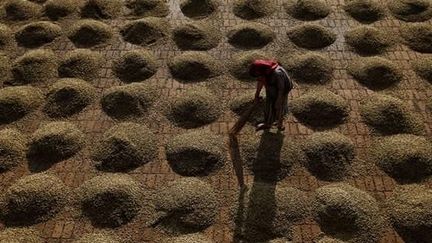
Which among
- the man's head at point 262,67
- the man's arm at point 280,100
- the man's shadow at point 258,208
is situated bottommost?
the man's shadow at point 258,208

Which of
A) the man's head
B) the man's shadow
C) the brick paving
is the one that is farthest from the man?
the man's shadow

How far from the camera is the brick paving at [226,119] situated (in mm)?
9180

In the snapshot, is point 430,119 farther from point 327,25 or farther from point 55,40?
point 55,40

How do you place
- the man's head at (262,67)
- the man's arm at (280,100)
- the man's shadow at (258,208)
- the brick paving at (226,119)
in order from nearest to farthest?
1. the man's shadow at (258,208)
2. the brick paving at (226,119)
3. the man's head at (262,67)
4. the man's arm at (280,100)

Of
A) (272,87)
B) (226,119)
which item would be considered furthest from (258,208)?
(226,119)

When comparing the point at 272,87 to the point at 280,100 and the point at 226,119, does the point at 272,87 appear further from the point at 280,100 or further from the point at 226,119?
the point at 226,119

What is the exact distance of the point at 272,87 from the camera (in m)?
10.0

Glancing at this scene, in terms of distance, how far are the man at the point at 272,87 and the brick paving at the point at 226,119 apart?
0.56 meters

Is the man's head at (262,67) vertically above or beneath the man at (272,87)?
above

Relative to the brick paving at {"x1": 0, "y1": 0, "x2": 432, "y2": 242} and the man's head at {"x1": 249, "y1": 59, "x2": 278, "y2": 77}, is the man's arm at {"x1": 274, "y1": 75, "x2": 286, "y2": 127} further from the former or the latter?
the brick paving at {"x1": 0, "y1": 0, "x2": 432, "y2": 242}

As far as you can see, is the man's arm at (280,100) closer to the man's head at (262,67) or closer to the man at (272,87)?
the man at (272,87)

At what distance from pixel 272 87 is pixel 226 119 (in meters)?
1.74

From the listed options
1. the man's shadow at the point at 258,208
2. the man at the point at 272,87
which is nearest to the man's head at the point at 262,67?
the man at the point at 272,87

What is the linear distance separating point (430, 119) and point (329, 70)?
2.72m
